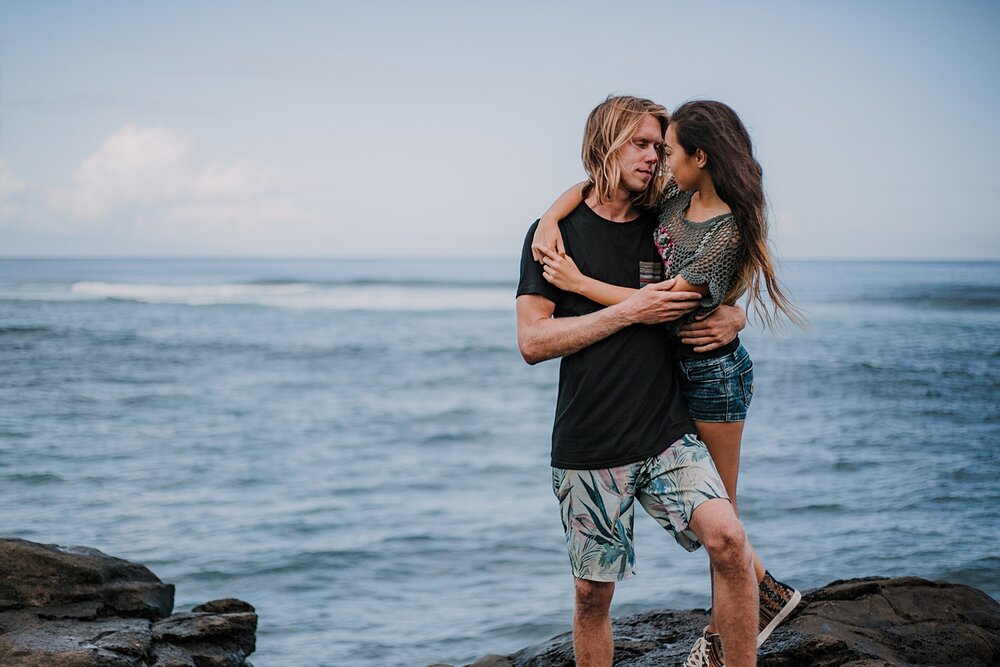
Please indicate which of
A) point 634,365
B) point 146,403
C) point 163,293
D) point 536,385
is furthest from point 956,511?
point 163,293

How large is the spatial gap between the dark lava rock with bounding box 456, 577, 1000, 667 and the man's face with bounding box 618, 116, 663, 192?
1991mm

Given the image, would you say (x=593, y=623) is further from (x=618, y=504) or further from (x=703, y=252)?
(x=703, y=252)

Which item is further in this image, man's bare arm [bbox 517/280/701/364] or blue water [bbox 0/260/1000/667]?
blue water [bbox 0/260/1000/667]

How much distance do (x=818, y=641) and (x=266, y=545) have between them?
5.38 metres

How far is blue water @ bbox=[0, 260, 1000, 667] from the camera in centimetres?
712

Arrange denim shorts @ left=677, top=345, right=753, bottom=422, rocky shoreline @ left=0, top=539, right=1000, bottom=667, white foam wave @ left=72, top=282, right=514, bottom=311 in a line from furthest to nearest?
white foam wave @ left=72, top=282, right=514, bottom=311, rocky shoreline @ left=0, top=539, right=1000, bottom=667, denim shorts @ left=677, top=345, right=753, bottom=422

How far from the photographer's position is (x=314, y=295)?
44.4m

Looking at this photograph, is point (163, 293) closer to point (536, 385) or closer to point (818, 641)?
point (536, 385)

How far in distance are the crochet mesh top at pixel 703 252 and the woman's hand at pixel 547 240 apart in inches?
14.8

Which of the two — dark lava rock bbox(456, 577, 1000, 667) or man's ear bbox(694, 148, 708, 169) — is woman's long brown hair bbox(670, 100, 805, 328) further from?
dark lava rock bbox(456, 577, 1000, 667)

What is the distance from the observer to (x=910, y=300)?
36812mm

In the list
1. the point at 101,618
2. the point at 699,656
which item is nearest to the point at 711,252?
the point at 699,656

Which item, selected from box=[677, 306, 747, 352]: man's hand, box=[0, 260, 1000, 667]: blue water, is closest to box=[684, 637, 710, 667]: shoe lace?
box=[677, 306, 747, 352]: man's hand

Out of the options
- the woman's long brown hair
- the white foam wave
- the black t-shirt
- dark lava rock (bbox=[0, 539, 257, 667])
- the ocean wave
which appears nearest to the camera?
the woman's long brown hair
